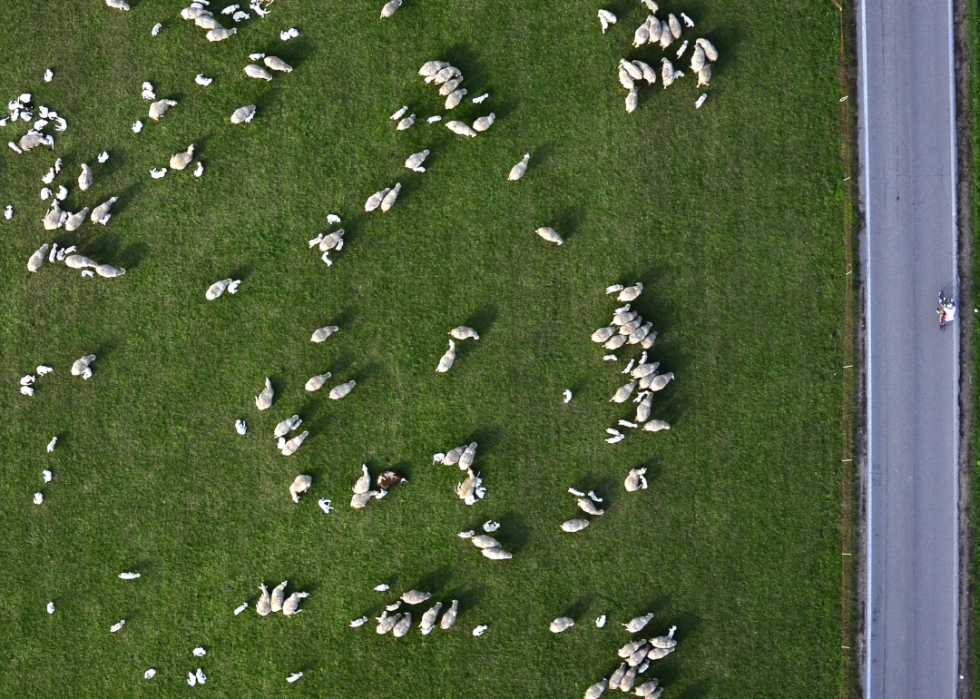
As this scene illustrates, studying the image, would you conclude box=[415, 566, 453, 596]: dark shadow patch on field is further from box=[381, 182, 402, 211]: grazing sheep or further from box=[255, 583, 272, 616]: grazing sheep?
box=[381, 182, 402, 211]: grazing sheep

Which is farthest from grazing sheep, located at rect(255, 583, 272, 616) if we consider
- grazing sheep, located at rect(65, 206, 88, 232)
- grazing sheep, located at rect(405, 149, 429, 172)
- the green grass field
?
grazing sheep, located at rect(405, 149, 429, 172)

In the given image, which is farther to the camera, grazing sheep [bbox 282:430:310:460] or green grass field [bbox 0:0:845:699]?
green grass field [bbox 0:0:845:699]

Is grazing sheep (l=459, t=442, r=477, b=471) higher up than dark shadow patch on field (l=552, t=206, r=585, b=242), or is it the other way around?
dark shadow patch on field (l=552, t=206, r=585, b=242)

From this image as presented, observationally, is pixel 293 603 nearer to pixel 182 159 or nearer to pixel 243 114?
pixel 182 159

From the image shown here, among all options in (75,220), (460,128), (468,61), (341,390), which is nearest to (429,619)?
(341,390)

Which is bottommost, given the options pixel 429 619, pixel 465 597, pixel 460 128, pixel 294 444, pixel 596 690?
pixel 596 690

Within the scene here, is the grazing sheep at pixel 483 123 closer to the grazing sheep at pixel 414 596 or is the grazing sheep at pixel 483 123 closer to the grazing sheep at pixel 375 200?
the grazing sheep at pixel 375 200

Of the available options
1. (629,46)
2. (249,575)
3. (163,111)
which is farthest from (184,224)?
(629,46)
